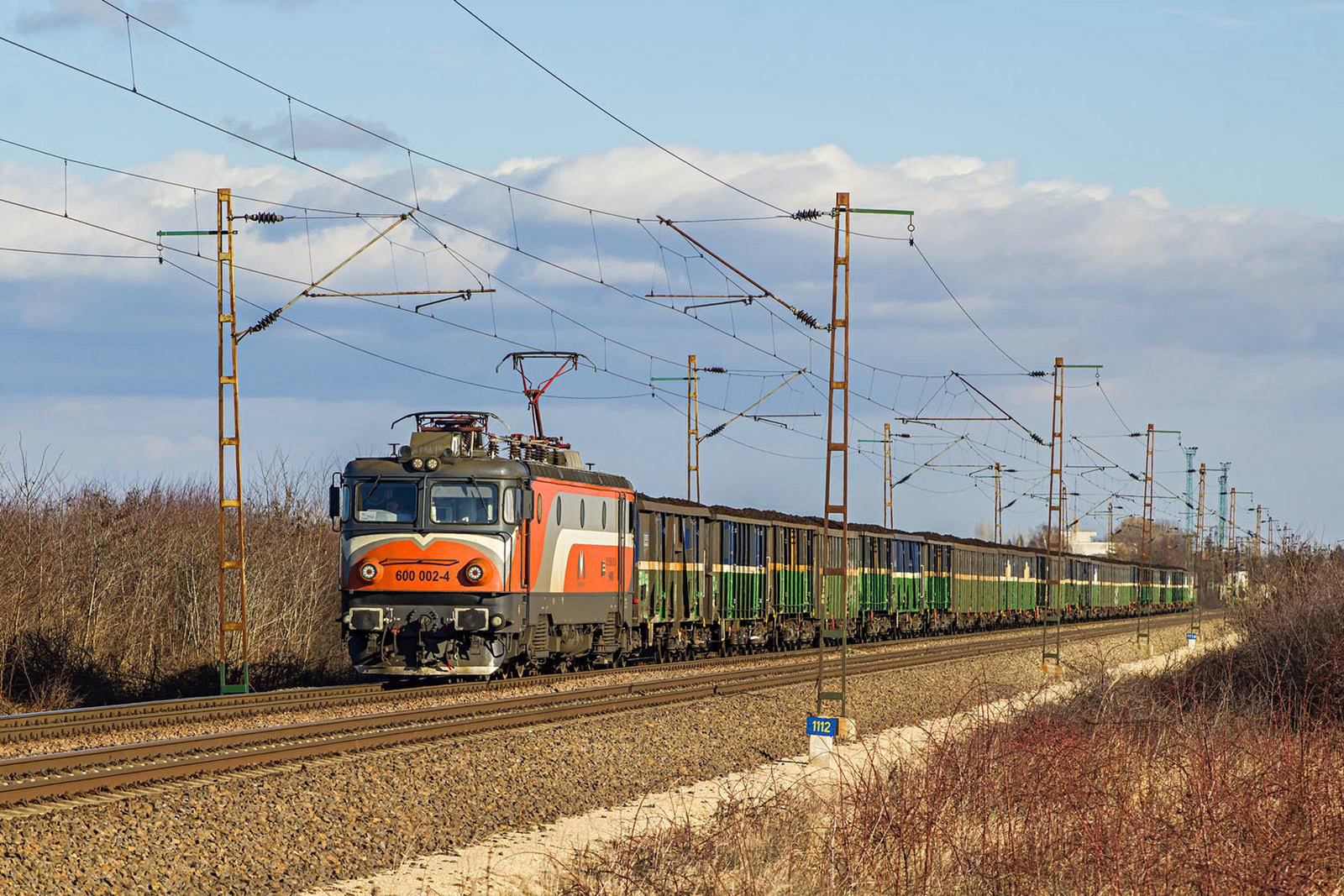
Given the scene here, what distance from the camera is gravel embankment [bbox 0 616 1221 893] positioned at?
35.4 ft

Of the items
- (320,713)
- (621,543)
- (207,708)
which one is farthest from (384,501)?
(621,543)

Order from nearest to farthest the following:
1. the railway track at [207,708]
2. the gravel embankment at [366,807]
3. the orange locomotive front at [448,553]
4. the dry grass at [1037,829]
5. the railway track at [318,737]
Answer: the dry grass at [1037,829] → the gravel embankment at [366,807] → the railway track at [318,737] → the railway track at [207,708] → the orange locomotive front at [448,553]

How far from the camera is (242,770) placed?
568 inches

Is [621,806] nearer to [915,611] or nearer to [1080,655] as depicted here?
[1080,655]

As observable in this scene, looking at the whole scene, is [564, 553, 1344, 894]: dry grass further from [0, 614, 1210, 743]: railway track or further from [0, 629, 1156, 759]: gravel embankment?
[0, 614, 1210, 743]: railway track

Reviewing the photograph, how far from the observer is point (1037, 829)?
426 inches

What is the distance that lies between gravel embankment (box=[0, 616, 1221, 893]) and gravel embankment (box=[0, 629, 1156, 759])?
3384mm

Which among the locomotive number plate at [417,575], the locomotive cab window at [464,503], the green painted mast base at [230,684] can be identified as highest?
the locomotive cab window at [464,503]

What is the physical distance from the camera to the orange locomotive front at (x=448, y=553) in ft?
78.6

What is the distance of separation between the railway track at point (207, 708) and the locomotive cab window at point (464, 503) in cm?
265

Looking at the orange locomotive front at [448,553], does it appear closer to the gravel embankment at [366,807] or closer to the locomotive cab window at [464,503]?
the locomotive cab window at [464,503]

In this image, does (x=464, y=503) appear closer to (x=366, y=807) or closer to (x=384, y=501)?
(x=384, y=501)

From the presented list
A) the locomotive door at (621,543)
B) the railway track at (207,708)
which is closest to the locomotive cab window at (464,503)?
the railway track at (207,708)

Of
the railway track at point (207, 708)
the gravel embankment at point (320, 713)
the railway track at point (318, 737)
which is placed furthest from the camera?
the railway track at point (207, 708)
